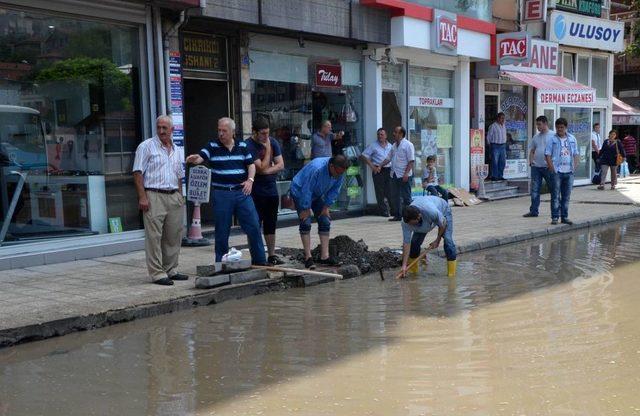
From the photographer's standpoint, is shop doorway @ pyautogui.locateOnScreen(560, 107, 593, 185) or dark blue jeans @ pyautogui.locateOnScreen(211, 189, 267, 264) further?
shop doorway @ pyautogui.locateOnScreen(560, 107, 593, 185)

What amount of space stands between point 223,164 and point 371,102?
7130 millimetres

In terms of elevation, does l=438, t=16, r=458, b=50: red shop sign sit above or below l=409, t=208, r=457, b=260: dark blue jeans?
above

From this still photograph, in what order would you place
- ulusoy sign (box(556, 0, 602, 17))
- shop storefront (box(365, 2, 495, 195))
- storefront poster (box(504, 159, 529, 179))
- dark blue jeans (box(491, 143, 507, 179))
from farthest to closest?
1. ulusoy sign (box(556, 0, 602, 17))
2. storefront poster (box(504, 159, 529, 179))
3. dark blue jeans (box(491, 143, 507, 179))
4. shop storefront (box(365, 2, 495, 195))

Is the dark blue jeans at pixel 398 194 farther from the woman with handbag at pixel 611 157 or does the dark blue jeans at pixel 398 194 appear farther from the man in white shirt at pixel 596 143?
the man in white shirt at pixel 596 143

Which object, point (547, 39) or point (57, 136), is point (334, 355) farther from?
point (547, 39)

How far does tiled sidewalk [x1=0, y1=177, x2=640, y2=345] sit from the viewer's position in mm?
6383

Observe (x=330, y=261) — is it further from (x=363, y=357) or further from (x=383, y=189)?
(x=383, y=189)

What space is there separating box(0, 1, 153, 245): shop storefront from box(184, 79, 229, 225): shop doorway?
1.80 metres

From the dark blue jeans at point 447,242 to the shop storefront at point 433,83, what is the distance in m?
6.21

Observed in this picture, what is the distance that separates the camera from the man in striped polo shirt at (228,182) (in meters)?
8.09

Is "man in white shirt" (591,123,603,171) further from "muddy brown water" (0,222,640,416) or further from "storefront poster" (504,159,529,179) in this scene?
"muddy brown water" (0,222,640,416)

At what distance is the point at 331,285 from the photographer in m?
8.42

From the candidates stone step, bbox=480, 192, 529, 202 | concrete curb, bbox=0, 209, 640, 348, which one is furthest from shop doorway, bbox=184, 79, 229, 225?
stone step, bbox=480, 192, 529, 202

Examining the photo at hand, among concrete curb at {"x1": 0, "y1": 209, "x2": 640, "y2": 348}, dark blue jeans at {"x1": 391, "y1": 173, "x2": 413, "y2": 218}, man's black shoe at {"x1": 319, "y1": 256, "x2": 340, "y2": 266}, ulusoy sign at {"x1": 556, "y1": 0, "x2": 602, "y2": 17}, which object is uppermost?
ulusoy sign at {"x1": 556, "y1": 0, "x2": 602, "y2": 17}
